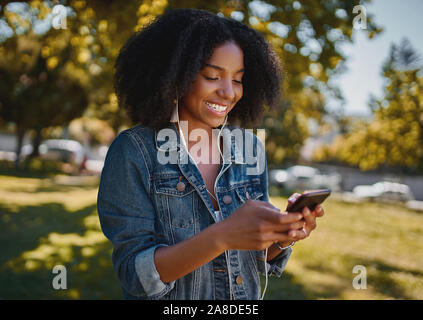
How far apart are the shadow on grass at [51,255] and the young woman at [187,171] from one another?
11.2ft

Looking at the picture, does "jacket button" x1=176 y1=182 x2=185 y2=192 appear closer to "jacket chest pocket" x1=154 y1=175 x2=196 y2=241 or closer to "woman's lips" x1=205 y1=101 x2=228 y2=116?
"jacket chest pocket" x1=154 y1=175 x2=196 y2=241

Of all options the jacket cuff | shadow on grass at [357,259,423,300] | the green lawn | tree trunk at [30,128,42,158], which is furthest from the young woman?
tree trunk at [30,128,42,158]

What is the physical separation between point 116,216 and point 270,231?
0.66 meters

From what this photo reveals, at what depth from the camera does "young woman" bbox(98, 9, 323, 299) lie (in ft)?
4.87

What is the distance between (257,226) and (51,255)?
5769mm

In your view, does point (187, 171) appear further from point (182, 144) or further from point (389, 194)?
point (389, 194)

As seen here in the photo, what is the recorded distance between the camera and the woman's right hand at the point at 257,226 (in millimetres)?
1324

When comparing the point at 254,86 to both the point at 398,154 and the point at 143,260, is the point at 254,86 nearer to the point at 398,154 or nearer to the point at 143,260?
the point at 143,260

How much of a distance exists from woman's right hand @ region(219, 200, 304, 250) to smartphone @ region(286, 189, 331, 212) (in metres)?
0.07

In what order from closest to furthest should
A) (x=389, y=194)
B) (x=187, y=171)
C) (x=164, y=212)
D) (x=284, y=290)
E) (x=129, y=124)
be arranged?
(x=164, y=212)
(x=187, y=171)
(x=284, y=290)
(x=129, y=124)
(x=389, y=194)

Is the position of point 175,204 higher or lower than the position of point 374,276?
higher

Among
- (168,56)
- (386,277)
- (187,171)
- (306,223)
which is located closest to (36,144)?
(386,277)

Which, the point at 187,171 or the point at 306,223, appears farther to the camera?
the point at 187,171

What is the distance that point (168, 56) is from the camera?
6.04 ft
